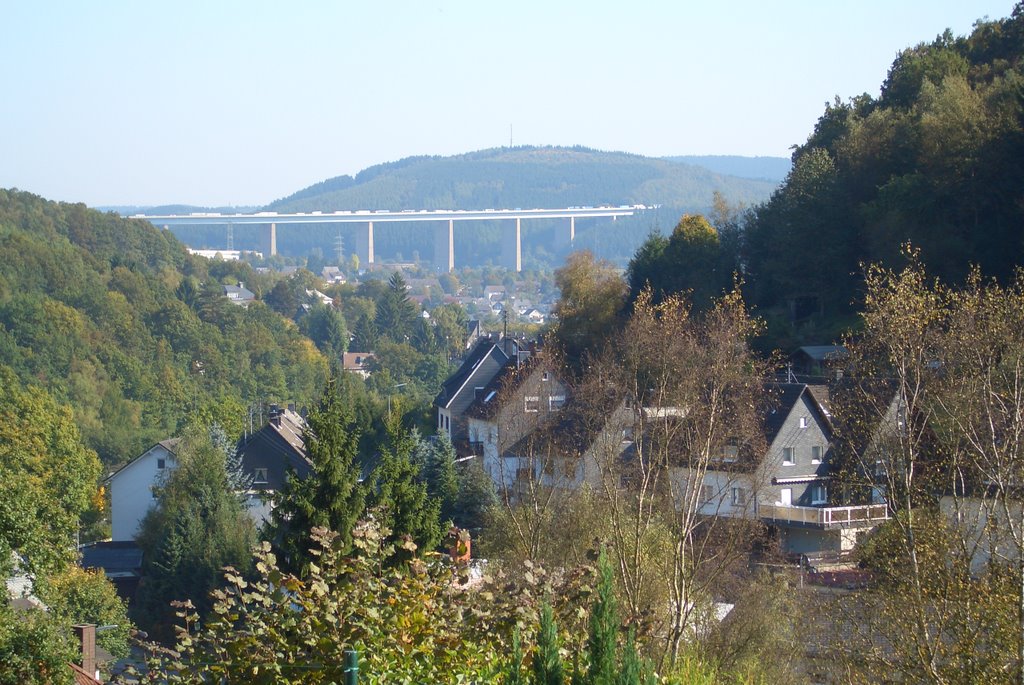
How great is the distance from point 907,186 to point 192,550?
17.5m

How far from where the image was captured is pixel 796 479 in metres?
26.2

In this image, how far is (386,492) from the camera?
16.1 meters

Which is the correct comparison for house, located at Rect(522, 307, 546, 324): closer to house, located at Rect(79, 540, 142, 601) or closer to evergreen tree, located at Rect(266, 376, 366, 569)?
house, located at Rect(79, 540, 142, 601)

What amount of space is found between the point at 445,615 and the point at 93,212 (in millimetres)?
87176

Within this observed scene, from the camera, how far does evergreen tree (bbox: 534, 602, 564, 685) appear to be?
6113 mm

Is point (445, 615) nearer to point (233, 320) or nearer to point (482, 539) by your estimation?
point (482, 539)

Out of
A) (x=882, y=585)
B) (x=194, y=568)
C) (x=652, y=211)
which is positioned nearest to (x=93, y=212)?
(x=194, y=568)

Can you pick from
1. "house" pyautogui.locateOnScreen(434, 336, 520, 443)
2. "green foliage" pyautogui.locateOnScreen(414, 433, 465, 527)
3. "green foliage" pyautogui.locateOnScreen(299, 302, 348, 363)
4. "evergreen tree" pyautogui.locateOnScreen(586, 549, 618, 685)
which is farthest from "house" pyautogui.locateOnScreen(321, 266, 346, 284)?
"evergreen tree" pyautogui.locateOnScreen(586, 549, 618, 685)

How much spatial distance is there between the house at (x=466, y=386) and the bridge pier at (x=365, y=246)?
508ft

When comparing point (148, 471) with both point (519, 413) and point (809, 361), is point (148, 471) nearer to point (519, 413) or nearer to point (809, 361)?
point (519, 413)

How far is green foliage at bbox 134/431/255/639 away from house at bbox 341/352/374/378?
5239 centimetres

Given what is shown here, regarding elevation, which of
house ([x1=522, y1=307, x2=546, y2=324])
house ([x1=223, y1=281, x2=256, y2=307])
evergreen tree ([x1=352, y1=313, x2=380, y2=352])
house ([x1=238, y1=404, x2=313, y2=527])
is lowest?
house ([x1=522, y1=307, x2=546, y2=324])

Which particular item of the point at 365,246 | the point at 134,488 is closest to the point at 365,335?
the point at 134,488

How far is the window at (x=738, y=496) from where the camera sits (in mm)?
20073
